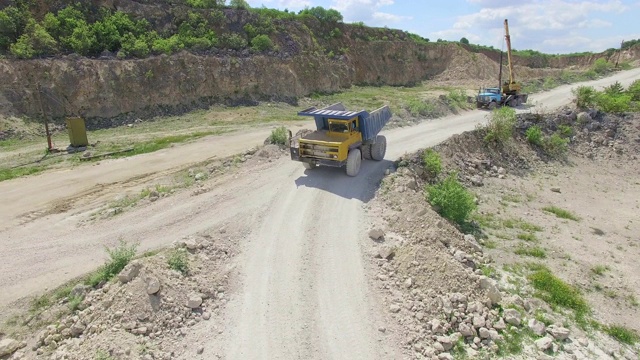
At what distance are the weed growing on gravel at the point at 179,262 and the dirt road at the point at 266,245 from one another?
133 cm

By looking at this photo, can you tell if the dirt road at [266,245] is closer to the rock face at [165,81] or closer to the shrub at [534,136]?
the shrub at [534,136]

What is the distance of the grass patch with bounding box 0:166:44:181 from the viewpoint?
63.1 feet

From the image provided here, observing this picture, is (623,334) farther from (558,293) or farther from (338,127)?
→ (338,127)

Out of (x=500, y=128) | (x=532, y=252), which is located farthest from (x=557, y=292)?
(x=500, y=128)

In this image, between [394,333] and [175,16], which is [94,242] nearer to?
[394,333]

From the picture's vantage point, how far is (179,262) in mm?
10148

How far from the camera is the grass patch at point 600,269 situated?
43.8 feet

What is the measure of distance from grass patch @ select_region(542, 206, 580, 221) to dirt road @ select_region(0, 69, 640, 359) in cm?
715

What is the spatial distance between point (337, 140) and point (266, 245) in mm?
5659

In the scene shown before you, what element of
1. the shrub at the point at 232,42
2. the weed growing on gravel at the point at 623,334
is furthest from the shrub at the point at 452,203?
the shrub at the point at 232,42

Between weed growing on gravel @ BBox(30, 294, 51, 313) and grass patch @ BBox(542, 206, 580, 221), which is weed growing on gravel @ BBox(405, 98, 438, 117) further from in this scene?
weed growing on gravel @ BBox(30, 294, 51, 313)

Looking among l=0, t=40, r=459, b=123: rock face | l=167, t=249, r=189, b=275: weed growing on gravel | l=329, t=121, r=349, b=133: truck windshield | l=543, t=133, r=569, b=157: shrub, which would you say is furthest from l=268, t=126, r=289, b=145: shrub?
l=543, t=133, r=569, b=157: shrub

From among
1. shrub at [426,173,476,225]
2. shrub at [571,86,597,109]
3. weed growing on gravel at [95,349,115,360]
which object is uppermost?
shrub at [571,86,597,109]

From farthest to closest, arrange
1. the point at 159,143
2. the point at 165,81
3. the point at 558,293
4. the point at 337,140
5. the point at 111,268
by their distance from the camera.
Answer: the point at 165,81
the point at 159,143
the point at 337,140
the point at 558,293
the point at 111,268
